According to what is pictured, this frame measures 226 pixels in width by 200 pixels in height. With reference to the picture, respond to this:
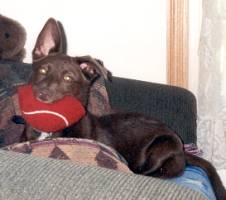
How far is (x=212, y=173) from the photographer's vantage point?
6.54 ft

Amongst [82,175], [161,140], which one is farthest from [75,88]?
[82,175]

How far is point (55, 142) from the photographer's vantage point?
149 cm

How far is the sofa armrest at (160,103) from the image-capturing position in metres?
2.25

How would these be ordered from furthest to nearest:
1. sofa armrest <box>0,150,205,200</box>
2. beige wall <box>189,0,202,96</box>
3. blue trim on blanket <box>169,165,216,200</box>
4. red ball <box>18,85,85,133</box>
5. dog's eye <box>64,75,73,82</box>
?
beige wall <box>189,0,202,96</box> < dog's eye <box>64,75,73,82</box> < blue trim on blanket <box>169,165,216,200</box> < red ball <box>18,85,85,133</box> < sofa armrest <box>0,150,205,200</box>

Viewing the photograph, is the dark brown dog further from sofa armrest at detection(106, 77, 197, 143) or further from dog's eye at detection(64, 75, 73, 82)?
sofa armrest at detection(106, 77, 197, 143)

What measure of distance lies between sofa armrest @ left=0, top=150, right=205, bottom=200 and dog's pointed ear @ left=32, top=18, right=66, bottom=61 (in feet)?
3.19

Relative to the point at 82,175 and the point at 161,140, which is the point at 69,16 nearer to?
the point at 161,140

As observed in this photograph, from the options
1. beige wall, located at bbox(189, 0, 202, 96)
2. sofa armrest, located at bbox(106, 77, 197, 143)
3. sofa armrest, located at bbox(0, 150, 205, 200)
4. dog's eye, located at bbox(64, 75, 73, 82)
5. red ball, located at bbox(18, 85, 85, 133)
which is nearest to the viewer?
sofa armrest, located at bbox(0, 150, 205, 200)

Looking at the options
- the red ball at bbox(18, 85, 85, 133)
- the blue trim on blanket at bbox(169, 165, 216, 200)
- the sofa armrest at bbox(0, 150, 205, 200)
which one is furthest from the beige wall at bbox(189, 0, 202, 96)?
the sofa armrest at bbox(0, 150, 205, 200)

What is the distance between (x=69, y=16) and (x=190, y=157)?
99cm

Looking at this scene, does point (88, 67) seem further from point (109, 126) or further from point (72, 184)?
point (72, 184)

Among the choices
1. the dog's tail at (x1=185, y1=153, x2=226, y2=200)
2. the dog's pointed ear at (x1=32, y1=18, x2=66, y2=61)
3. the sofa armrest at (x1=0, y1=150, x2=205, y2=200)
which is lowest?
the dog's tail at (x1=185, y1=153, x2=226, y2=200)

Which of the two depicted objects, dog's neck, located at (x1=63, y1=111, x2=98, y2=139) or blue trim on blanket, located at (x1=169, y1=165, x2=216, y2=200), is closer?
blue trim on blanket, located at (x1=169, y1=165, x2=216, y2=200)

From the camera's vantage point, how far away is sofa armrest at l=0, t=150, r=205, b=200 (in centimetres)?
96
